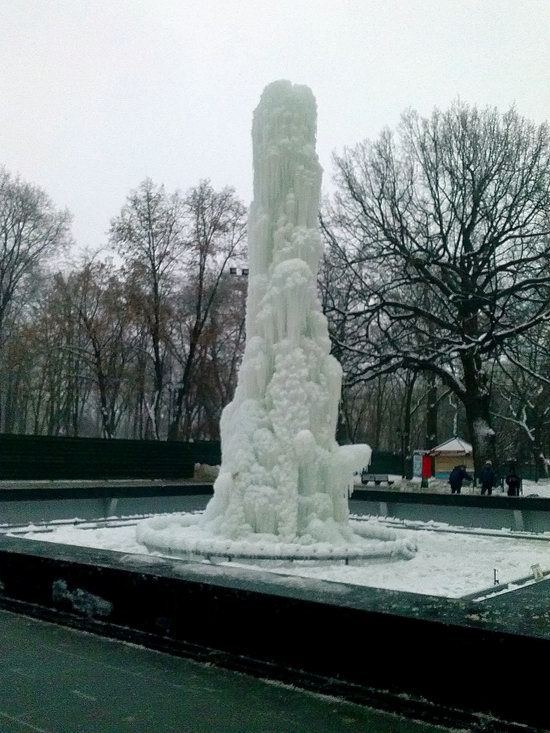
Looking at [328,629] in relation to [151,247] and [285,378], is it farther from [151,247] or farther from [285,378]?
[151,247]

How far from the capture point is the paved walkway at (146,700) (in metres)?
4.06

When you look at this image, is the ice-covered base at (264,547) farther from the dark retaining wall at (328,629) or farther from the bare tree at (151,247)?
the bare tree at (151,247)

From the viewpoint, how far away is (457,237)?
96.0 ft

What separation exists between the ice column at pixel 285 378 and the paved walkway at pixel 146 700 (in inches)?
220

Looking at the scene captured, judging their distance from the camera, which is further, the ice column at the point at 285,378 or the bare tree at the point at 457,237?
the bare tree at the point at 457,237

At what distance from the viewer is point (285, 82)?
41.6 feet

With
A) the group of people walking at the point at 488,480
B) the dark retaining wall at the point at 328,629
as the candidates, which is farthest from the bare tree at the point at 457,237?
the dark retaining wall at the point at 328,629

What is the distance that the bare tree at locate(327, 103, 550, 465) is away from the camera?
1067 inches

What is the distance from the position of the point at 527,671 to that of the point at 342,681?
127cm

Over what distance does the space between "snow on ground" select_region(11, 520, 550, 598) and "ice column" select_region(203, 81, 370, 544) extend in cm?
119

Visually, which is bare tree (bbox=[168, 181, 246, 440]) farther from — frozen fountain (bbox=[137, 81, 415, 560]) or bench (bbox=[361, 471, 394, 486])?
frozen fountain (bbox=[137, 81, 415, 560])

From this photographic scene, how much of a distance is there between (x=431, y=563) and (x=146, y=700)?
670cm

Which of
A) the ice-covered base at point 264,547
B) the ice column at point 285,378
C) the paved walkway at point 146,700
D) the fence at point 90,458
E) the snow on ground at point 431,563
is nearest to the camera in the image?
the paved walkway at point 146,700

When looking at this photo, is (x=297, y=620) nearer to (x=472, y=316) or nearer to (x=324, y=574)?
(x=324, y=574)
